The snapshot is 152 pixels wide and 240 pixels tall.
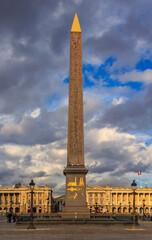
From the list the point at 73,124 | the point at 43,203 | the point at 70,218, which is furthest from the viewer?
the point at 43,203

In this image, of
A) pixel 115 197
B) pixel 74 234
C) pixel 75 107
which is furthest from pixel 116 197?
pixel 74 234

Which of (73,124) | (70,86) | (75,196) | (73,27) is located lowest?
(75,196)

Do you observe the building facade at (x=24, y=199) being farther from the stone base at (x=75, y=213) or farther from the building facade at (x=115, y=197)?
the stone base at (x=75, y=213)

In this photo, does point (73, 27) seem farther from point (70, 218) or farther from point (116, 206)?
point (116, 206)

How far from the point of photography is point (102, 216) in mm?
39000

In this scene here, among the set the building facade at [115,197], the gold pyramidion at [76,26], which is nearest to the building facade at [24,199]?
the building facade at [115,197]

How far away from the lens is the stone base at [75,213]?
106ft

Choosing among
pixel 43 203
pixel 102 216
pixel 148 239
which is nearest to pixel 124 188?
pixel 43 203

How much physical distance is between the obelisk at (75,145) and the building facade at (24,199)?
410 feet

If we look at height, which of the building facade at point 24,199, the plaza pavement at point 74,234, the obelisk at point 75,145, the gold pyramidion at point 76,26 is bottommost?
the building facade at point 24,199

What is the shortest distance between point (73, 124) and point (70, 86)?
3876 millimetres

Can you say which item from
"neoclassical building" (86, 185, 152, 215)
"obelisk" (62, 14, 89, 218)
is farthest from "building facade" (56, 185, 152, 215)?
"obelisk" (62, 14, 89, 218)

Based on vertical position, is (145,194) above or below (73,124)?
below

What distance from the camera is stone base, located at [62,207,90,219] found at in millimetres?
32406
